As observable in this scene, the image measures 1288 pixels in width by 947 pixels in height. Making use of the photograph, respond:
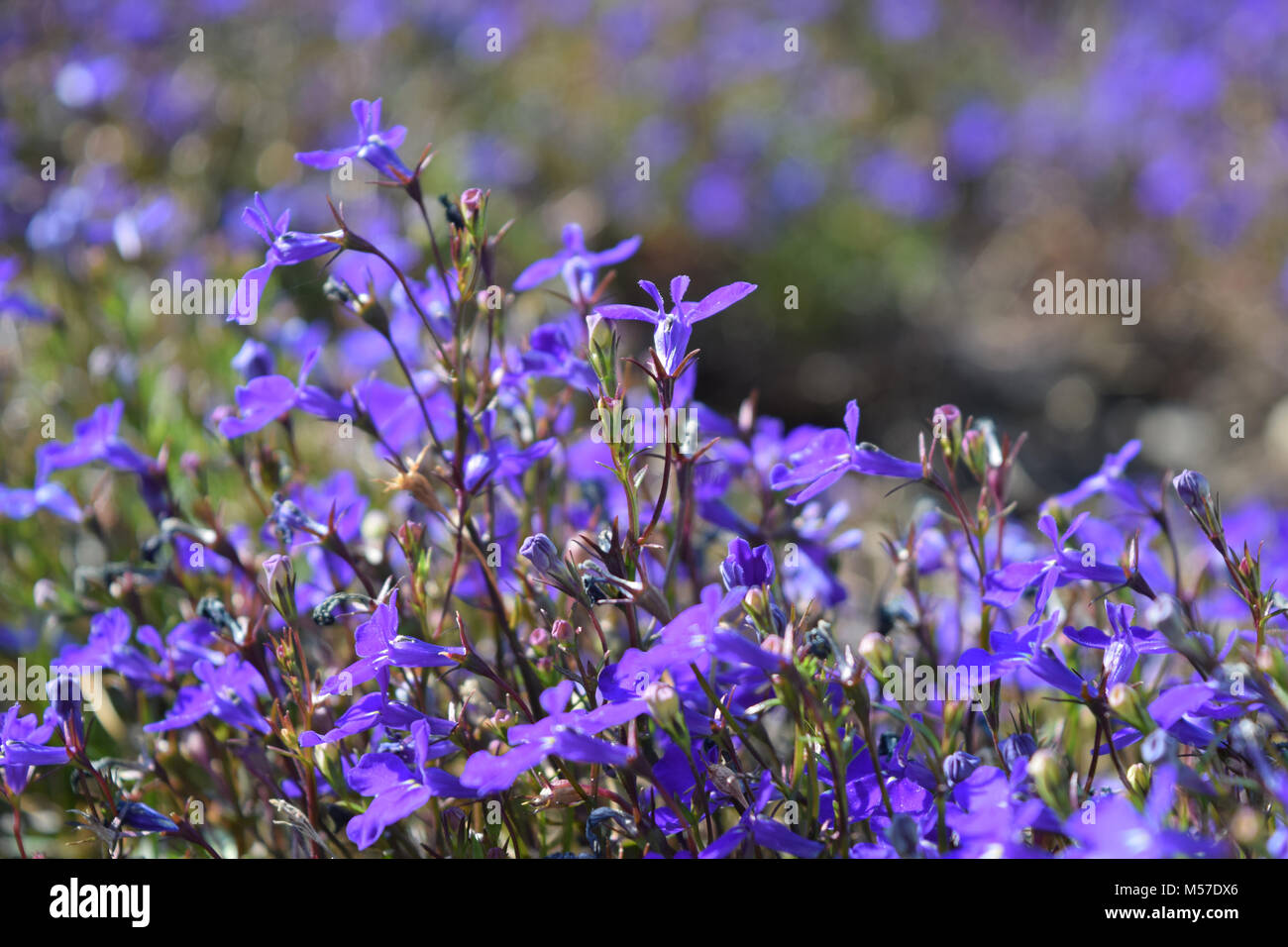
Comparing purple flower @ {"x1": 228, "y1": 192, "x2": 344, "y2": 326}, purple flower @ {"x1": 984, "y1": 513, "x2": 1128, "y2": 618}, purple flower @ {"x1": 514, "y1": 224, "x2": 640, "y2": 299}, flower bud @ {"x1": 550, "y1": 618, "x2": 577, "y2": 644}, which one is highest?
purple flower @ {"x1": 514, "y1": 224, "x2": 640, "y2": 299}

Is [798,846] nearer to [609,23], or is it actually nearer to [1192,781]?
[1192,781]

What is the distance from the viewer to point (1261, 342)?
4965 millimetres

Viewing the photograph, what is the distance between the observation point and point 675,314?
145 cm

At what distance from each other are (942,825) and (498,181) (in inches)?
169

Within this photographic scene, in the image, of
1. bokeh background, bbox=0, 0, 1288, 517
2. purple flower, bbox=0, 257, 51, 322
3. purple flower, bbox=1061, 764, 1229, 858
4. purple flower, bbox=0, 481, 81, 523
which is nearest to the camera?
purple flower, bbox=1061, 764, 1229, 858

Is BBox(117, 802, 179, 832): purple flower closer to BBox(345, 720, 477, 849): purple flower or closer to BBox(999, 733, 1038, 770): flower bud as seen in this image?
BBox(345, 720, 477, 849): purple flower

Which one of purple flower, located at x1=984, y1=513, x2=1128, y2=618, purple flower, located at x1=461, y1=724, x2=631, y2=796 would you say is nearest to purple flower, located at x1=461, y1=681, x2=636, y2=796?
purple flower, located at x1=461, y1=724, x2=631, y2=796

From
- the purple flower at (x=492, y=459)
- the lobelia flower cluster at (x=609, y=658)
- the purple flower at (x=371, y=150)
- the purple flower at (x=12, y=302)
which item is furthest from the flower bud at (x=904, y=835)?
the purple flower at (x=12, y=302)

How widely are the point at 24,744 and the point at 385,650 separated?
1.93ft

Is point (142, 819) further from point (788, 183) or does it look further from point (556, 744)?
point (788, 183)

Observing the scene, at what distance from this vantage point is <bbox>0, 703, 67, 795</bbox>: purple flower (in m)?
1.55

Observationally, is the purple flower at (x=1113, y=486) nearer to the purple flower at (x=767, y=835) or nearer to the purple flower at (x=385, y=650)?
the purple flower at (x=767, y=835)

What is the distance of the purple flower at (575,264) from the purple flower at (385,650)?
0.66m
